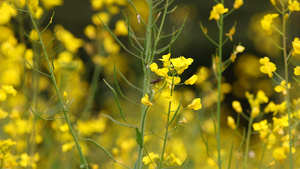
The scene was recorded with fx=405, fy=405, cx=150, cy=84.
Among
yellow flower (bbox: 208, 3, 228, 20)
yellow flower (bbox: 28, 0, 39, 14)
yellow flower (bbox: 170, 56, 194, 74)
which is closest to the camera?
yellow flower (bbox: 170, 56, 194, 74)

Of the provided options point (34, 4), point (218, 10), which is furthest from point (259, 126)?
point (34, 4)

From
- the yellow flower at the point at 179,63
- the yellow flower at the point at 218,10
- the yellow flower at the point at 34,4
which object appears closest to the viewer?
the yellow flower at the point at 179,63

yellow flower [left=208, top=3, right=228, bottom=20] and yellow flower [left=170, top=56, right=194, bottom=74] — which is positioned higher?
yellow flower [left=208, top=3, right=228, bottom=20]

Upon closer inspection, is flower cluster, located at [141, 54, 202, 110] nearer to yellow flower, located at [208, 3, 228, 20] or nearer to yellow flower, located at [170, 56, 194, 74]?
yellow flower, located at [170, 56, 194, 74]

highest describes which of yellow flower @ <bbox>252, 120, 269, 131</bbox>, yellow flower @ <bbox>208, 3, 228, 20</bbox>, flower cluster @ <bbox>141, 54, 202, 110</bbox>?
yellow flower @ <bbox>208, 3, 228, 20</bbox>

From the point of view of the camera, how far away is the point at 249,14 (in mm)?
6012

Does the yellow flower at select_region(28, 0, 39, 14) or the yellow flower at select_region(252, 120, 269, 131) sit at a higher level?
the yellow flower at select_region(28, 0, 39, 14)

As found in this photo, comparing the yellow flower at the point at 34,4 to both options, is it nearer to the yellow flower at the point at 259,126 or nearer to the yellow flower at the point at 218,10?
the yellow flower at the point at 218,10

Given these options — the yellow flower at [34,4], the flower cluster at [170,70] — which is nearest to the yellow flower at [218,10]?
the flower cluster at [170,70]

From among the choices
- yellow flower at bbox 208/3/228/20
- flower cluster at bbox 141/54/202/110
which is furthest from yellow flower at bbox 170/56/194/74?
yellow flower at bbox 208/3/228/20

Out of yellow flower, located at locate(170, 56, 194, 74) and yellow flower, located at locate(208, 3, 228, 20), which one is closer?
yellow flower, located at locate(170, 56, 194, 74)

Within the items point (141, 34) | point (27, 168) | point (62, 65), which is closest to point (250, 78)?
point (141, 34)

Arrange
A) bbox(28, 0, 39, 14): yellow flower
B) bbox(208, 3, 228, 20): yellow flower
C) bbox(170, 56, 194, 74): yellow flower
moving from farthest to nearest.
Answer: bbox(208, 3, 228, 20): yellow flower
bbox(28, 0, 39, 14): yellow flower
bbox(170, 56, 194, 74): yellow flower

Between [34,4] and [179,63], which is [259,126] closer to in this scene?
[179,63]
